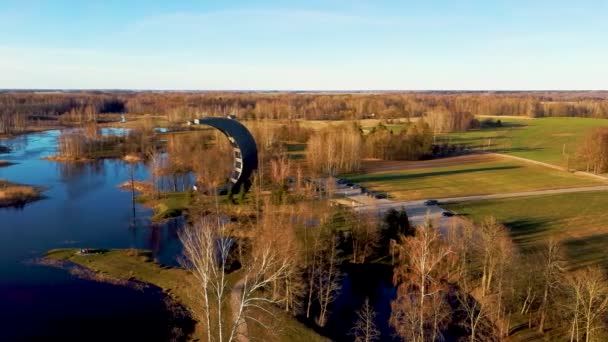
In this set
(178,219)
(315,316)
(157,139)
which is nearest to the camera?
(315,316)

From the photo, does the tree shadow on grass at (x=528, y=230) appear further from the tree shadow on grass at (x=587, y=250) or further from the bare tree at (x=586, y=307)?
the bare tree at (x=586, y=307)

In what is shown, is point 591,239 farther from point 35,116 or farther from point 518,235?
point 35,116

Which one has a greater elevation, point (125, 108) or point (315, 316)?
point (125, 108)

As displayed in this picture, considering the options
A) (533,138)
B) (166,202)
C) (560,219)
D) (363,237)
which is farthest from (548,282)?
(533,138)

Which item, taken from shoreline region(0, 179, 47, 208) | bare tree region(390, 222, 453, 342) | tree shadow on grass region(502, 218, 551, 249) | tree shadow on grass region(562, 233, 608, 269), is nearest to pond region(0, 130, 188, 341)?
shoreline region(0, 179, 47, 208)

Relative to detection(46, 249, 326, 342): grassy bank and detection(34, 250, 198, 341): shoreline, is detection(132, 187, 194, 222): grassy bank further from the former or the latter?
detection(34, 250, 198, 341): shoreline

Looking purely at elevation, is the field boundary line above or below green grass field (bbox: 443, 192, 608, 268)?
above

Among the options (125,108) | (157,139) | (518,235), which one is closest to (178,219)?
(518,235)
